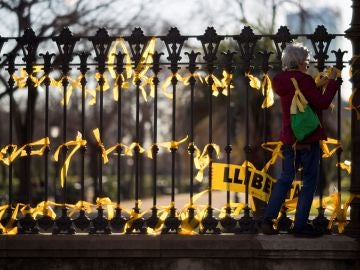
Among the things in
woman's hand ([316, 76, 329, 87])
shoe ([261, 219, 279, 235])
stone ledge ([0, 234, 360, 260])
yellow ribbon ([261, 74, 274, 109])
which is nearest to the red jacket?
woman's hand ([316, 76, 329, 87])

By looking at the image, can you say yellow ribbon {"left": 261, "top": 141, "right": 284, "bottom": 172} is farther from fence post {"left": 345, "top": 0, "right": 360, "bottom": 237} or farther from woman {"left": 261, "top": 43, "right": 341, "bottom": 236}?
fence post {"left": 345, "top": 0, "right": 360, "bottom": 237}

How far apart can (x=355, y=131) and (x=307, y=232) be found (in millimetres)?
985

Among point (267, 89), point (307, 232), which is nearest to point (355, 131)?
point (267, 89)

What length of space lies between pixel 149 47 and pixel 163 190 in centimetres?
4238

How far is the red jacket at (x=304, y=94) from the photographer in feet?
19.7

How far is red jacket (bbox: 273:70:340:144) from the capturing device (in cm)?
600

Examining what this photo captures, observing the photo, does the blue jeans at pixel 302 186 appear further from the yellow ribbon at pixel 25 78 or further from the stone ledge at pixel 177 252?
the yellow ribbon at pixel 25 78

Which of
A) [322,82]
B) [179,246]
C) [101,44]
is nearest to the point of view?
[179,246]

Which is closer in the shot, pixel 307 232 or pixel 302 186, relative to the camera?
pixel 307 232

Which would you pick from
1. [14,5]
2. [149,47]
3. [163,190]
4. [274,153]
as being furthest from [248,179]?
[163,190]

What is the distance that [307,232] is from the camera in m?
6.00

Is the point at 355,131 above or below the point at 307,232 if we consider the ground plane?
above

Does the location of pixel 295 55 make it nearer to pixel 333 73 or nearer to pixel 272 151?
pixel 333 73

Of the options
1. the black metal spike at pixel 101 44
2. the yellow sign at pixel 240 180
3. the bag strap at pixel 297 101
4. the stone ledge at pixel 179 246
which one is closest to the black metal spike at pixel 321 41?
the bag strap at pixel 297 101
